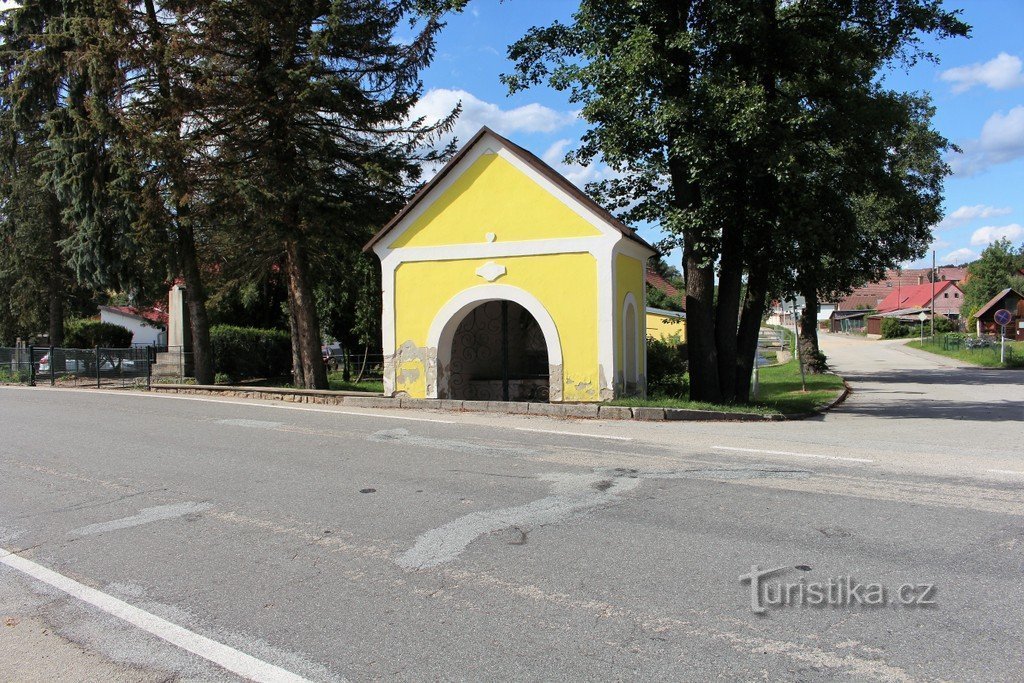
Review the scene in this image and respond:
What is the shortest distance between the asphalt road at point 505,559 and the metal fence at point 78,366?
16958 millimetres

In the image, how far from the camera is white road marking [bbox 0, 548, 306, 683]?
3.84 metres

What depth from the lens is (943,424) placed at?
14523mm

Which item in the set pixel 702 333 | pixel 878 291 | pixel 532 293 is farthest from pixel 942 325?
pixel 532 293

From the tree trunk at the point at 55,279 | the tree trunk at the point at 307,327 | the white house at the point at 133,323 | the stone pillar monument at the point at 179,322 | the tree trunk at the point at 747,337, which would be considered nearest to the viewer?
the tree trunk at the point at 747,337

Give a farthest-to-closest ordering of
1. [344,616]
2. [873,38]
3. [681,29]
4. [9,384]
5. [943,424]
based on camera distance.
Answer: [9,384]
[873,38]
[681,29]
[943,424]
[344,616]

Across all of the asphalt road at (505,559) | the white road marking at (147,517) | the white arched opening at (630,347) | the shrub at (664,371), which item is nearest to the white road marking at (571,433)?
the asphalt road at (505,559)

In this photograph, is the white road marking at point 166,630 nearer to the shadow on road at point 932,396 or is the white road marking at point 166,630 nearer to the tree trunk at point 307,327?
the shadow on road at point 932,396

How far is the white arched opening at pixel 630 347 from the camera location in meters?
16.6

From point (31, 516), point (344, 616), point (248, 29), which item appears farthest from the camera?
point (248, 29)

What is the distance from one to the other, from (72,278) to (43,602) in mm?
34700

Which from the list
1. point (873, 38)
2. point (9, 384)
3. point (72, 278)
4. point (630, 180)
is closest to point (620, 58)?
point (630, 180)

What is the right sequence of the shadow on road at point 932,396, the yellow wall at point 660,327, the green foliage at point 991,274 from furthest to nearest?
the green foliage at point 991,274, the yellow wall at point 660,327, the shadow on road at point 932,396

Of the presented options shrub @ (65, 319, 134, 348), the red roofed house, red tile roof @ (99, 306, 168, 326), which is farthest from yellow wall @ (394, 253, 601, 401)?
the red roofed house

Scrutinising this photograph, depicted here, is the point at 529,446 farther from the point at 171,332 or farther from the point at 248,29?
the point at 171,332
